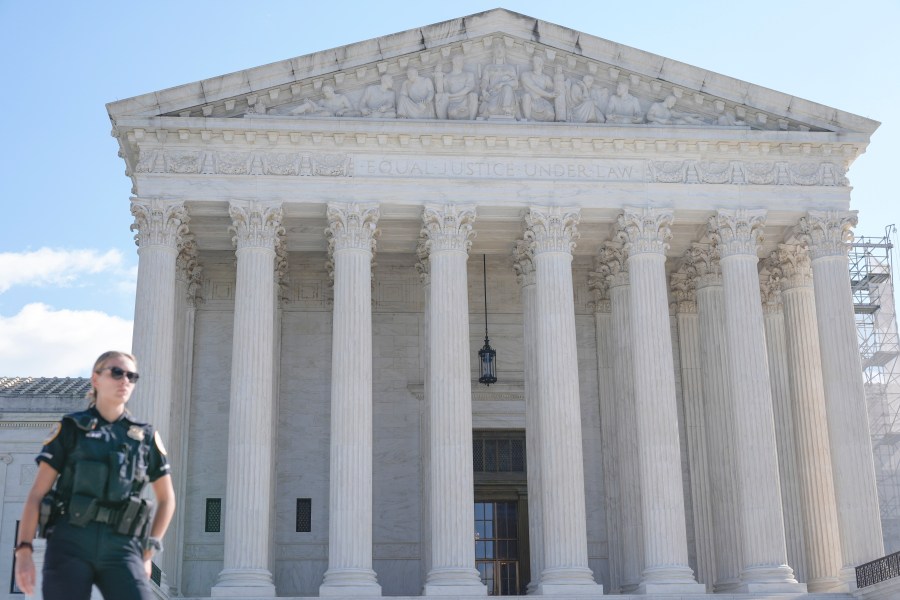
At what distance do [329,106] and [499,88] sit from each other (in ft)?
16.5

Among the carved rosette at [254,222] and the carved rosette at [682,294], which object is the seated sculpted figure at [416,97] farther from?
the carved rosette at [682,294]

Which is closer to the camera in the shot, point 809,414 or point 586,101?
point 586,101

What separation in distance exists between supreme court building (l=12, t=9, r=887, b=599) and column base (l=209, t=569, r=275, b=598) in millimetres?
55

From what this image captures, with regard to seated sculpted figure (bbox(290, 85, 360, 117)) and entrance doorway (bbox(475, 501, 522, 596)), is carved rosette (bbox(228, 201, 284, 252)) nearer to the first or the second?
seated sculpted figure (bbox(290, 85, 360, 117))

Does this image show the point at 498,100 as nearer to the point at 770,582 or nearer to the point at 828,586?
the point at 770,582

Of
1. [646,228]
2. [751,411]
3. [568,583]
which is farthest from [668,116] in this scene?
[568,583]

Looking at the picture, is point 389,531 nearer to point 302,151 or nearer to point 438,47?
point 302,151

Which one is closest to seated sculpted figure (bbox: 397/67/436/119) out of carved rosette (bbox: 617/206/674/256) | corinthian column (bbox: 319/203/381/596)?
corinthian column (bbox: 319/203/381/596)

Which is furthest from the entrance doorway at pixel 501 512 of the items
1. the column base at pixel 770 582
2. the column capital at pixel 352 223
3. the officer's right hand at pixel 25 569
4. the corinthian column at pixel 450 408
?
the officer's right hand at pixel 25 569

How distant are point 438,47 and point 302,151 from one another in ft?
16.6

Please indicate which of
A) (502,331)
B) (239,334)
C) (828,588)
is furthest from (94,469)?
(502,331)

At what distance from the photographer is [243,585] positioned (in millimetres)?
31547

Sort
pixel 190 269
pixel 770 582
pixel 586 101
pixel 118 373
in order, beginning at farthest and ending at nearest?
pixel 190 269, pixel 586 101, pixel 770 582, pixel 118 373

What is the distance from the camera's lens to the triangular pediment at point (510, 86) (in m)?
35.4
